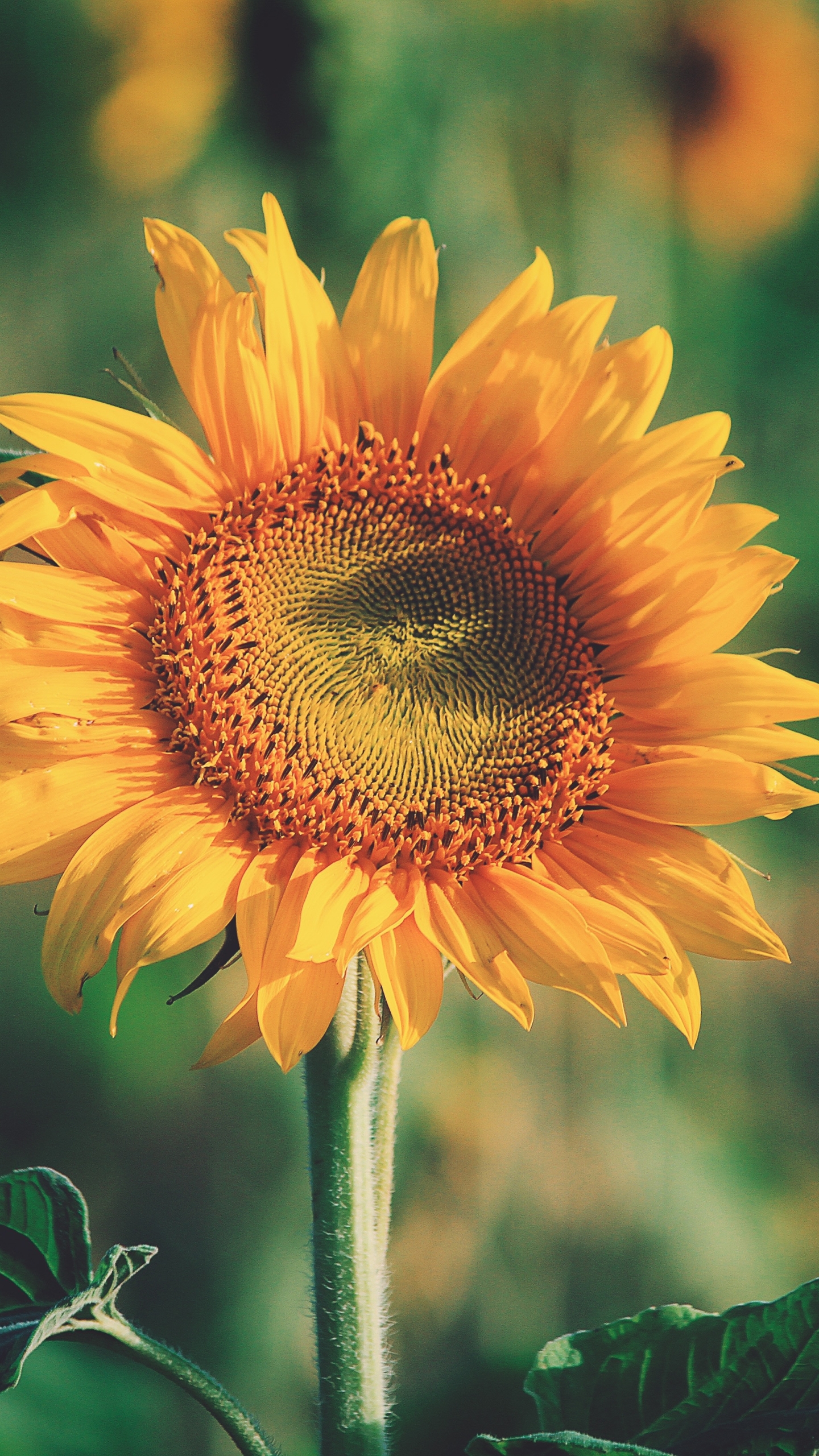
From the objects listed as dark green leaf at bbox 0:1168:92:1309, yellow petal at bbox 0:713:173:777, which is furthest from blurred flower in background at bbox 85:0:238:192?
dark green leaf at bbox 0:1168:92:1309

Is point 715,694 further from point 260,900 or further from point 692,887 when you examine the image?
point 260,900

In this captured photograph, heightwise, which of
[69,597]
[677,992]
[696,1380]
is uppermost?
[69,597]

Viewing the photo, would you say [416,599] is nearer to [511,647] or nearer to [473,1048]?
[511,647]

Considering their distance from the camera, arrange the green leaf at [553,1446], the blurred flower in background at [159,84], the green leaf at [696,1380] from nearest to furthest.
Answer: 1. the green leaf at [553,1446]
2. the green leaf at [696,1380]
3. the blurred flower in background at [159,84]

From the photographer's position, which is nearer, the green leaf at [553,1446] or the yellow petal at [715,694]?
the green leaf at [553,1446]

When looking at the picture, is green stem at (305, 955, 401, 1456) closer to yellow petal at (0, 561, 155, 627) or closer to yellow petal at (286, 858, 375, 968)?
yellow petal at (286, 858, 375, 968)

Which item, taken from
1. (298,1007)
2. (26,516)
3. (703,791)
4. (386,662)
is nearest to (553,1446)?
(298,1007)

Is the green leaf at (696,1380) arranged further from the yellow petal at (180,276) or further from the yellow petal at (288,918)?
the yellow petal at (180,276)

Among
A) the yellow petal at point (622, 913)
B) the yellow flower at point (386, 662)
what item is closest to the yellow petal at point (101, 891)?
the yellow flower at point (386, 662)
